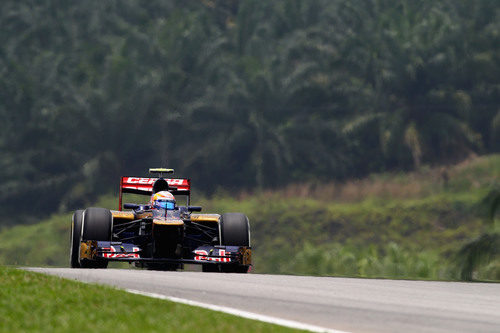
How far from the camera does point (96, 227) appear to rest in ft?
63.7

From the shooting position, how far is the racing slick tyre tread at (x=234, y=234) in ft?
65.1

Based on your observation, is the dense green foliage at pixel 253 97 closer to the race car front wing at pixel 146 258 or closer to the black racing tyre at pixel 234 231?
the black racing tyre at pixel 234 231

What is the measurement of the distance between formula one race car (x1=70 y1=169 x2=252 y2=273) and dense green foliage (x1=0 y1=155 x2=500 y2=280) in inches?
1151

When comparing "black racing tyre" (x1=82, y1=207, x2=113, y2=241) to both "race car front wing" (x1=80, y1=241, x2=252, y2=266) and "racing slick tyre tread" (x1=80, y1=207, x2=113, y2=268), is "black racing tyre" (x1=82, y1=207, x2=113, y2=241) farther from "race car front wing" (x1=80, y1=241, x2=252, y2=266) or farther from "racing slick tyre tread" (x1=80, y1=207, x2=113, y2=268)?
"race car front wing" (x1=80, y1=241, x2=252, y2=266)

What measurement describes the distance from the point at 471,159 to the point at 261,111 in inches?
491

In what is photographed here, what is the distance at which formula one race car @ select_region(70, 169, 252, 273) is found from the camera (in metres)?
19.2

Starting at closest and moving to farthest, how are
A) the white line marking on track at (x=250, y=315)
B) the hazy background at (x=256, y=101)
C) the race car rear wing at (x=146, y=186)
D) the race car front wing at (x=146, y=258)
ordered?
the white line marking on track at (x=250, y=315), the race car front wing at (x=146, y=258), the race car rear wing at (x=146, y=186), the hazy background at (x=256, y=101)

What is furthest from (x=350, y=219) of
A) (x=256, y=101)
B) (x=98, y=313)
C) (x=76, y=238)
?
(x=98, y=313)

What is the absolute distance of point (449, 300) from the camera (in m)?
12.6

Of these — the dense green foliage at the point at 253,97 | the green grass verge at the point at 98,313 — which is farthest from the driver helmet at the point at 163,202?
the dense green foliage at the point at 253,97

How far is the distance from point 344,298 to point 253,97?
53.6 m

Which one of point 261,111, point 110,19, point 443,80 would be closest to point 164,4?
point 110,19

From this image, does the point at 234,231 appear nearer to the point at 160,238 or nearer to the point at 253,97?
the point at 160,238

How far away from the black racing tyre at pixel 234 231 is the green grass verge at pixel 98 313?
7.16m
